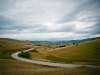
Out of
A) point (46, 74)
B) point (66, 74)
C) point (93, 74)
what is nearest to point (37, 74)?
point (46, 74)

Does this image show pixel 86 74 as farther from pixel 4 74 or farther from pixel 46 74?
pixel 4 74

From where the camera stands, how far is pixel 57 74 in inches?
742

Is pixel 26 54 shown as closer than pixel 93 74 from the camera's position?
No

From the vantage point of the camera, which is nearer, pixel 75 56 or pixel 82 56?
pixel 82 56

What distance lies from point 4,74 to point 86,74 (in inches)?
440

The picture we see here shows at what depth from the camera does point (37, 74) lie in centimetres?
1922

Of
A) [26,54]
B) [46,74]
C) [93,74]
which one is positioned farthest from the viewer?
[26,54]

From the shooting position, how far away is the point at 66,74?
18.5 metres

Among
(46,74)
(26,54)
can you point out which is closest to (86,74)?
(46,74)

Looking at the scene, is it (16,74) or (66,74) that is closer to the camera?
(66,74)

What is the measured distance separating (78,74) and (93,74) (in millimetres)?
1869

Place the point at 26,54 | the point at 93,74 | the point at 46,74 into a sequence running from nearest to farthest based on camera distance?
the point at 93,74 → the point at 46,74 → the point at 26,54

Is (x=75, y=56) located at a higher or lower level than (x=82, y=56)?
lower

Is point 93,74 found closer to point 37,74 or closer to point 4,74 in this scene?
point 37,74
